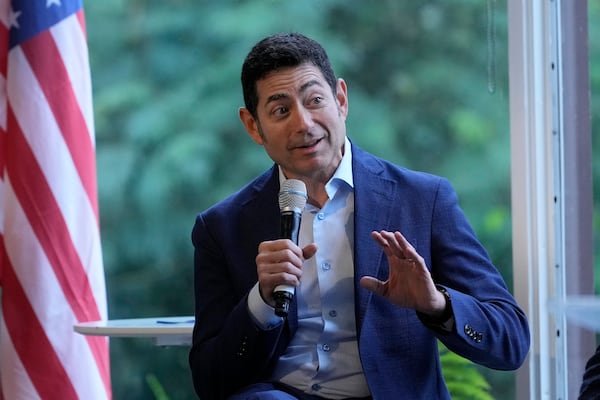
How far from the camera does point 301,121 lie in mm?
2096

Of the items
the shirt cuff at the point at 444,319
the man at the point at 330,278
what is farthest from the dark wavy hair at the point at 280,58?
the shirt cuff at the point at 444,319

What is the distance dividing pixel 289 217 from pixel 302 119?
31 cm

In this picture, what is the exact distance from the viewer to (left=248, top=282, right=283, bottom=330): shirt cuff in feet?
6.57

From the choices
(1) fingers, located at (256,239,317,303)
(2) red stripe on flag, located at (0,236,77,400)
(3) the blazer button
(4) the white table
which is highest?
(1) fingers, located at (256,239,317,303)

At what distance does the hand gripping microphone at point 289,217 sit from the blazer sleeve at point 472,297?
353mm

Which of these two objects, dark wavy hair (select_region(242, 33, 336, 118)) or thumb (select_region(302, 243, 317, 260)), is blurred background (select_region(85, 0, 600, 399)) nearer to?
dark wavy hair (select_region(242, 33, 336, 118))

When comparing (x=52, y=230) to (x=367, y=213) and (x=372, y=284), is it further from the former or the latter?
(x=372, y=284)

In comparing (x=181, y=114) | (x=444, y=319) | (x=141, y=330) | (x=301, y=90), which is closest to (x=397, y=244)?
(x=444, y=319)

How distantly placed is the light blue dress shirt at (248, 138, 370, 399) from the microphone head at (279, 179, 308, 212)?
8.6 inches

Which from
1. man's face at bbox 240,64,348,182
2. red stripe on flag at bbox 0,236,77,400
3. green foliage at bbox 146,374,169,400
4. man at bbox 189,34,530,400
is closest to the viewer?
man at bbox 189,34,530,400

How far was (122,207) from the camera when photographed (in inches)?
167

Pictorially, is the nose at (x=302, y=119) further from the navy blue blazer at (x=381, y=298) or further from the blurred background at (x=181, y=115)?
the blurred background at (x=181, y=115)

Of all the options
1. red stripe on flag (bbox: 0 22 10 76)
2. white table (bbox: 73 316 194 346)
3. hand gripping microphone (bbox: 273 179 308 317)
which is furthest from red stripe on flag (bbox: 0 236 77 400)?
hand gripping microphone (bbox: 273 179 308 317)

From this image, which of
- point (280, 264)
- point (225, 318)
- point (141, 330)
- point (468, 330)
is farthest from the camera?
point (141, 330)
